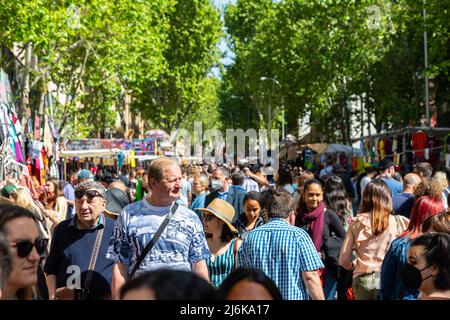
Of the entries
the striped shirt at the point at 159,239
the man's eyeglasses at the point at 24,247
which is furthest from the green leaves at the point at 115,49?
the man's eyeglasses at the point at 24,247

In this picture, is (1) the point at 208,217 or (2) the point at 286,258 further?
(1) the point at 208,217

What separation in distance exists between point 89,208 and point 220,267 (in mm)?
1063

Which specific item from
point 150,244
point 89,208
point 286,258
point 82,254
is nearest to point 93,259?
point 82,254

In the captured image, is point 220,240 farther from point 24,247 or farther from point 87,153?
point 87,153

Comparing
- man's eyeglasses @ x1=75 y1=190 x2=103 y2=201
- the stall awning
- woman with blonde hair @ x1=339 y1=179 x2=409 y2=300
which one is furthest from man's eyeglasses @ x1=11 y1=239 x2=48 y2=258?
the stall awning

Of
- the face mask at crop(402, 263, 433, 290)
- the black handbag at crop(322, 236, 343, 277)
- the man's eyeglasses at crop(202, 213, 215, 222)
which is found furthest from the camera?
the black handbag at crop(322, 236, 343, 277)

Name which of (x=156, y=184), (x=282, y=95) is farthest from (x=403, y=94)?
(x=156, y=184)

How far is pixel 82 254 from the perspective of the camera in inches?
235

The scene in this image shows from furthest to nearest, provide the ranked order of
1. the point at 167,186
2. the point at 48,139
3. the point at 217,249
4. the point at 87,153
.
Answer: the point at 87,153, the point at 48,139, the point at 217,249, the point at 167,186

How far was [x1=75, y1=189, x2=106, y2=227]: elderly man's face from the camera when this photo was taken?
6.16m

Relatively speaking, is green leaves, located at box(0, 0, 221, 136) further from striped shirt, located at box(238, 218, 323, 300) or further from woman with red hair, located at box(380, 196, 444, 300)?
woman with red hair, located at box(380, 196, 444, 300)

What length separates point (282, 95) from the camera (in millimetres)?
51219

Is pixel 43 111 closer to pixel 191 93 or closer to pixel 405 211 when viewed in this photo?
pixel 405 211
